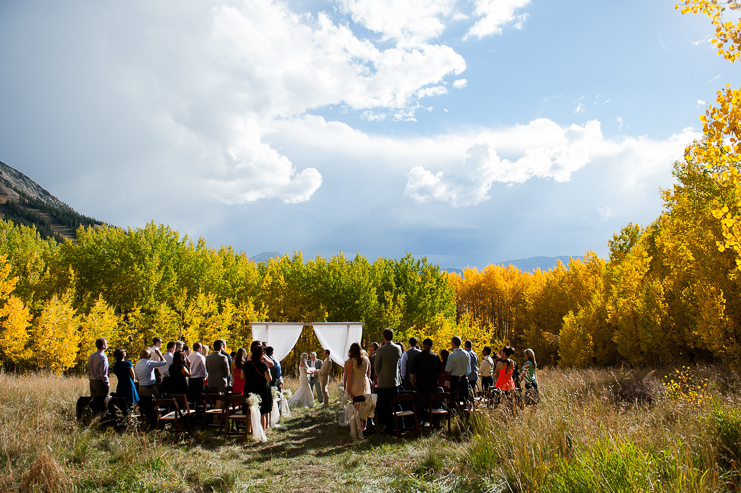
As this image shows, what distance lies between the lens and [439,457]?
5.45m

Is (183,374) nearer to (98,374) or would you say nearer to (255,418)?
(98,374)

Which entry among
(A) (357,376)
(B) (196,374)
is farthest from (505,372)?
(B) (196,374)

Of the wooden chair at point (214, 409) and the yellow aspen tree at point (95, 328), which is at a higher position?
the yellow aspen tree at point (95, 328)

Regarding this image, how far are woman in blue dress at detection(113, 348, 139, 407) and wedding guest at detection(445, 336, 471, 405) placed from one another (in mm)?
5562

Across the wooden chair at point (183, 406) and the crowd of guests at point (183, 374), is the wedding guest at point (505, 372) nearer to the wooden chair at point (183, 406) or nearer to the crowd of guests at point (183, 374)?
the crowd of guests at point (183, 374)

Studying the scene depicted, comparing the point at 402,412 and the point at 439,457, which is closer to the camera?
the point at 439,457

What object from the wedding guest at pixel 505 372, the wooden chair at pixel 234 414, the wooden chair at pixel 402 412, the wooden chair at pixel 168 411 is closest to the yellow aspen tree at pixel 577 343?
the wedding guest at pixel 505 372

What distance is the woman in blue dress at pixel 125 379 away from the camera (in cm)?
691

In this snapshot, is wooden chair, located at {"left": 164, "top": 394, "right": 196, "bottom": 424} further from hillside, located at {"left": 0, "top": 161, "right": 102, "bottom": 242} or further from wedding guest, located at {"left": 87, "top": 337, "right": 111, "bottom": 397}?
hillside, located at {"left": 0, "top": 161, "right": 102, "bottom": 242}

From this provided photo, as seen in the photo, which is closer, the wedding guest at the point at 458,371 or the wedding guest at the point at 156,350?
the wedding guest at the point at 458,371

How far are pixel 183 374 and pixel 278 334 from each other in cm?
800

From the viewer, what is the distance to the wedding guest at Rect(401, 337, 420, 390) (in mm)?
7945

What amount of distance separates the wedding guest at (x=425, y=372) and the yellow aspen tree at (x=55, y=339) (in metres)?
21.5

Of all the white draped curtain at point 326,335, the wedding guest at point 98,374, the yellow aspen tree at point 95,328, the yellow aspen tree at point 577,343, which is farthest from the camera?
the yellow aspen tree at point 577,343
